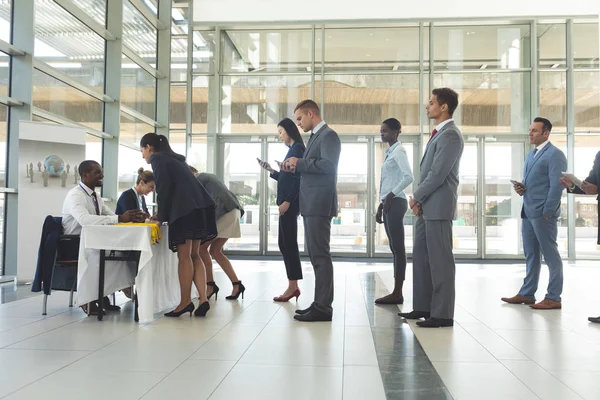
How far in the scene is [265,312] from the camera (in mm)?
4602

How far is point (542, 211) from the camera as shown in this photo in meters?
4.83

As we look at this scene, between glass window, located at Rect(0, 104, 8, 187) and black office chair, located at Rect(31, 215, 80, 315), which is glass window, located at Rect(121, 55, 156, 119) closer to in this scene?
glass window, located at Rect(0, 104, 8, 187)

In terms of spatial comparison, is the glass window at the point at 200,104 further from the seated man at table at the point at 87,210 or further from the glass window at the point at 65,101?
the seated man at table at the point at 87,210

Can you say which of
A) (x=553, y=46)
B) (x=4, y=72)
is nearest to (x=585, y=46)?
(x=553, y=46)

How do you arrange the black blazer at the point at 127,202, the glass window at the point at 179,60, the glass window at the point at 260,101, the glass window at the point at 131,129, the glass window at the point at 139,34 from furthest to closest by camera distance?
the glass window at the point at 179,60 → the glass window at the point at 260,101 → the glass window at the point at 139,34 → the glass window at the point at 131,129 → the black blazer at the point at 127,202

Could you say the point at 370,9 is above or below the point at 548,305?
above

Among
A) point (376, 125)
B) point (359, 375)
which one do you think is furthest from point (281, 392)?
point (376, 125)

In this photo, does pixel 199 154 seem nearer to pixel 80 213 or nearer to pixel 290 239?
pixel 290 239

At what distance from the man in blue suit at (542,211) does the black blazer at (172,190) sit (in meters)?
2.82

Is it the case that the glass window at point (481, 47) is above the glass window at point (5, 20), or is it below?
above

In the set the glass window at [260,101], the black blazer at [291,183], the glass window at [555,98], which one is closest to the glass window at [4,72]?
the black blazer at [291,183]

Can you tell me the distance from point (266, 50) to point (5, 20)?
18.8ft

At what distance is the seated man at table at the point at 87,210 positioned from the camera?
433cm

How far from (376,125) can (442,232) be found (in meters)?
7.84
